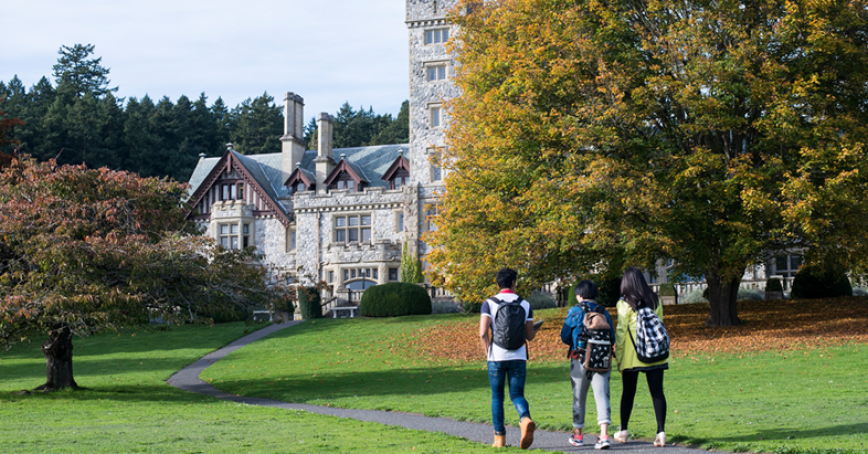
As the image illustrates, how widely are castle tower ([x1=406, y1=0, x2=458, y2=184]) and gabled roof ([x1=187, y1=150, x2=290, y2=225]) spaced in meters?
9.38

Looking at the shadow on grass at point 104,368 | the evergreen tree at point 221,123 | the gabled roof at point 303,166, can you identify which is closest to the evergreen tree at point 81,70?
the evergreen tree at point 221,123

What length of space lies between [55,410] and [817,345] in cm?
1653

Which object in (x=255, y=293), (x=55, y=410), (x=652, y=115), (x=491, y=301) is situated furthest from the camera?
(x=652, y=115)

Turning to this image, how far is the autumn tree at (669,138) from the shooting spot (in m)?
18.3

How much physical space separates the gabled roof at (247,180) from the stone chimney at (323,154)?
2.71m

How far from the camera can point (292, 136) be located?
45.8 m

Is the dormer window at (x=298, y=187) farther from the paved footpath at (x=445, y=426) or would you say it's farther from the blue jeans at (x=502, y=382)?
the blue jeans at (x=502, y=382)

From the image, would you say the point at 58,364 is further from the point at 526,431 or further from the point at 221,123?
the point at 221,123

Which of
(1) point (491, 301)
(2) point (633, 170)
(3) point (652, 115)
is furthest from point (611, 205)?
(1) point (491, 301)

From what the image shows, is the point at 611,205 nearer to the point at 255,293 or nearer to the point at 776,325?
the point at 776,325

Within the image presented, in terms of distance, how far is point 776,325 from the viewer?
2191 centimetres

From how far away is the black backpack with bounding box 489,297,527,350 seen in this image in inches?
290

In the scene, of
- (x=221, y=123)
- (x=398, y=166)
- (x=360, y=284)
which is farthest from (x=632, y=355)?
(x=221, y=123)

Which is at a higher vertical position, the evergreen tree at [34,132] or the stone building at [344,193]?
the evergreen tree at [34,132]
